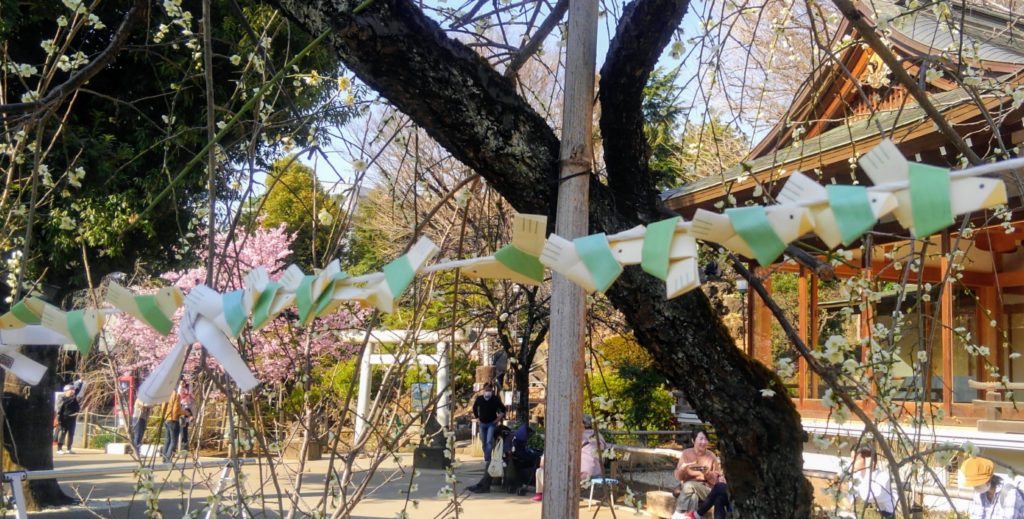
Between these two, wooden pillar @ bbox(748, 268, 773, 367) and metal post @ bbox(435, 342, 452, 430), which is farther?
wooden pillar @ bbox(748, 268, 773, 367)

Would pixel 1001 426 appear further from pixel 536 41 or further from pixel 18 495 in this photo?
pixel 18 495

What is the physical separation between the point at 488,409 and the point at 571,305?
9379mm

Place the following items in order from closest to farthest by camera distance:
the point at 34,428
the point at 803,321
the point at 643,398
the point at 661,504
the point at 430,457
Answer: the point at 661,504 < the point at 34,428 < the point at 803,321 < the point at 430,457 < the point at 643,398

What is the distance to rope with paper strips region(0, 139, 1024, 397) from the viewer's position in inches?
39.0

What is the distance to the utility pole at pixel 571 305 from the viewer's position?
1.66 m

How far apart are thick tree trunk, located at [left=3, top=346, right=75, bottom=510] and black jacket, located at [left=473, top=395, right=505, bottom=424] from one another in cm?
478

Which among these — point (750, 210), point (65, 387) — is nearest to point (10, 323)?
point (750, 210)

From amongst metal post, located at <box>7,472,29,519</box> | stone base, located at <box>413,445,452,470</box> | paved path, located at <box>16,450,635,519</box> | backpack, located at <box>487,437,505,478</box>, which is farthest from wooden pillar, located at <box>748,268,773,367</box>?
metal post, located at <box>7,472,29,519</box>

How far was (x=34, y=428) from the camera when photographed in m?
8.95

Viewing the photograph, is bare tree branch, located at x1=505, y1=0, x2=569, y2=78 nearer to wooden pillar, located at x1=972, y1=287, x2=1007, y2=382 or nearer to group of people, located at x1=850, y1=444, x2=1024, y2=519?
group of people, located at x1=850, y1=444, x2=1024, y2=519

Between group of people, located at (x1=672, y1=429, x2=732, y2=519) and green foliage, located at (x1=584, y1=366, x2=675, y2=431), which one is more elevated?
green foliage, located at (x1=584, y1=366, x2=675, y2=431)

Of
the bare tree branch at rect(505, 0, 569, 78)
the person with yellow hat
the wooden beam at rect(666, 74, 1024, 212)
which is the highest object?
the wooden beam at rect(666, 74, 1024, 212)

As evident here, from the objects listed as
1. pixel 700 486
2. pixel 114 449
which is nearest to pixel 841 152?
pixel 700 486

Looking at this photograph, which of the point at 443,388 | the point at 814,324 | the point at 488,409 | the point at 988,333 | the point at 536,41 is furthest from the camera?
the point at 488,409
